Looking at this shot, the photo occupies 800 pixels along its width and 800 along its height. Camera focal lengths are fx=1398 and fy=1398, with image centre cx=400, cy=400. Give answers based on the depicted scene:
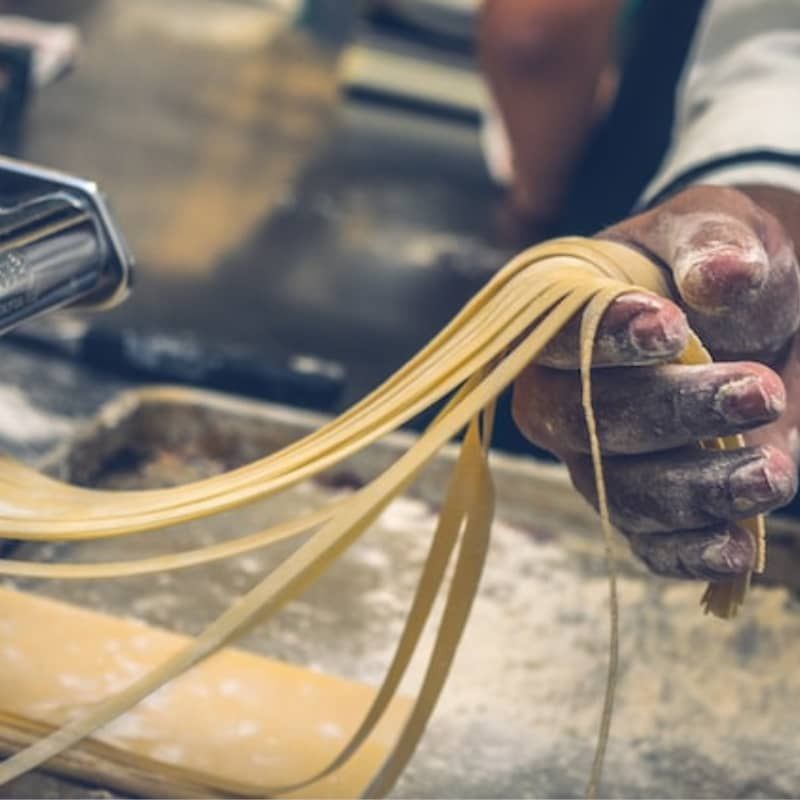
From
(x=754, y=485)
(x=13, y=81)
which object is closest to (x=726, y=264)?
(x=754, y=485)

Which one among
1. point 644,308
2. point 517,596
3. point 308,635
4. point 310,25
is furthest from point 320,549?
point 310,25

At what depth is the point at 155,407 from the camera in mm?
1188

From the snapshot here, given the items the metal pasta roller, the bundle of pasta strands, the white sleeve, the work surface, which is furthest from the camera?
the white sleeve

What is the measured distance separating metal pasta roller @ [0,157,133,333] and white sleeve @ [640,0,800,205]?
0.45 metres

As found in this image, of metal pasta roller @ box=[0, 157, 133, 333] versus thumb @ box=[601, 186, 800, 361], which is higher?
thumb @ box=[601, 186, 800, 361]

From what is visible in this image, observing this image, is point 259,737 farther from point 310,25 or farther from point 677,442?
point 310,25

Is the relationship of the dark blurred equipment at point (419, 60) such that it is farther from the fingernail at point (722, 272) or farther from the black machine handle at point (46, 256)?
Result: the fingernail at point (722, 272)

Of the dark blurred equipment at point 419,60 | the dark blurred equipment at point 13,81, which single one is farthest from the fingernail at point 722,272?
the dark blurred equipment at point 419,60

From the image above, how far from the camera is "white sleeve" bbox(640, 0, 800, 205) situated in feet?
3.36

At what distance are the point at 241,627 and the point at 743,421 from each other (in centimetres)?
25

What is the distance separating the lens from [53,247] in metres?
0.76

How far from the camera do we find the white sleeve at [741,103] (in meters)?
1.03

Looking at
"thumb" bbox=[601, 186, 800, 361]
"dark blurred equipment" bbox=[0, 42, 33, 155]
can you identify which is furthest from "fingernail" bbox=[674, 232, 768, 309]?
"dark blurred equipment" bbox=[0, 42, 33, 155]

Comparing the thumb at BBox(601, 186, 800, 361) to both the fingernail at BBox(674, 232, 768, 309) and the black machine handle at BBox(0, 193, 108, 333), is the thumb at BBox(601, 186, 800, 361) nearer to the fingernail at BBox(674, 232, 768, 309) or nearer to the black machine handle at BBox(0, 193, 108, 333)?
the fingernail at BBox(674, 232, 768, 309)
